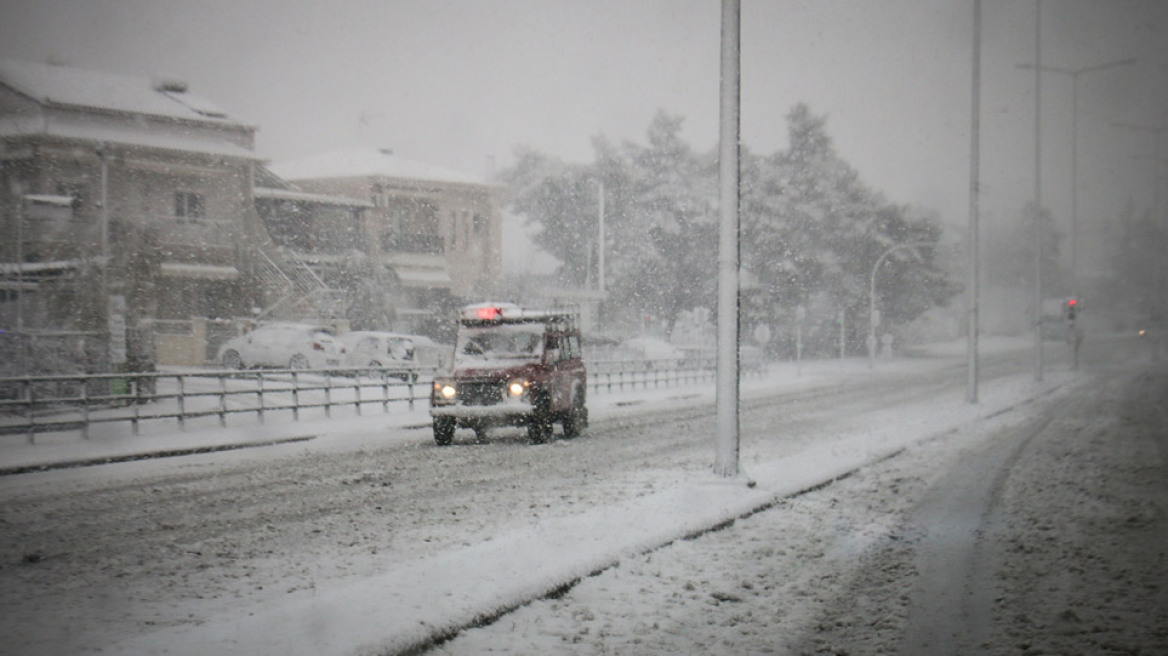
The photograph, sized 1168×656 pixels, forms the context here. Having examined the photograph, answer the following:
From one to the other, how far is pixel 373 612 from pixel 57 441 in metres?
12.9

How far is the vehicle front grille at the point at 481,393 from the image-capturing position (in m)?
15.4

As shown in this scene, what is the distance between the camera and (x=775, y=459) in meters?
13.4

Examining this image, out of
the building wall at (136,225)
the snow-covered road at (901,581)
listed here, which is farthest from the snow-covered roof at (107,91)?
the snow-covered road at (901,581)

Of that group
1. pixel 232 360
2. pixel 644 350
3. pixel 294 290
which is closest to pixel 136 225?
pixel 232 360

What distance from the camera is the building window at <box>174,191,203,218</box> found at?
32.8m

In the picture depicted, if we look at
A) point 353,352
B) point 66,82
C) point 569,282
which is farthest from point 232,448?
point 569,282

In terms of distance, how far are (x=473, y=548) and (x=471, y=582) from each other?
119 centimetres

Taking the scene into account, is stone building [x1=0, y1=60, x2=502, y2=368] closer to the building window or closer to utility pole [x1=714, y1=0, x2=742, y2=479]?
the building window

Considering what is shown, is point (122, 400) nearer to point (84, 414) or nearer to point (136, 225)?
point (84, 414)

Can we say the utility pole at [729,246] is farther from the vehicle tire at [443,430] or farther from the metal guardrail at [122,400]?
the metal guardrail at [122,400]

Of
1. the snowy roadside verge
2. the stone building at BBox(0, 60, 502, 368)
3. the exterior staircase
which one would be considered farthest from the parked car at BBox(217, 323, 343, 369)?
the snowy roadside verge

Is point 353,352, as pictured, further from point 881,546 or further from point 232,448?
point 881,546

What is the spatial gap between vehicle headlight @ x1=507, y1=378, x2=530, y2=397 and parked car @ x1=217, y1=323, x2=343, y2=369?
15102mm

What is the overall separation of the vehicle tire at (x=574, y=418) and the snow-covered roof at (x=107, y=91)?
2256 centimetres
